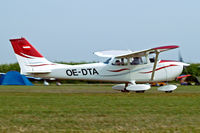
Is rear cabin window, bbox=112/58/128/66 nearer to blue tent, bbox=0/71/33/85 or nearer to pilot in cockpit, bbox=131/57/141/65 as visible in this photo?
pilot in cockpit, bbox=131/57/141/65

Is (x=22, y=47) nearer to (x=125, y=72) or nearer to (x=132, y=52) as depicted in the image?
(x=125, y=72)

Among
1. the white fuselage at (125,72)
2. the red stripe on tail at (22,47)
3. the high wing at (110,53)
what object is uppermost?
the red stripe on tail at (22,47)

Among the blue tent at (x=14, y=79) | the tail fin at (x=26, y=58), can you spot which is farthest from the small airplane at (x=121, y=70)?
the blue tent at (x=14, y=79)

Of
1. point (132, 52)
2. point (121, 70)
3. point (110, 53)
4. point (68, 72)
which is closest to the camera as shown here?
point (132, 52)

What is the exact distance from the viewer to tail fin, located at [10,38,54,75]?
57.9 feet

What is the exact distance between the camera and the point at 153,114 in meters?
7.43

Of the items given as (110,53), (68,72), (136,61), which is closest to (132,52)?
(136,61)

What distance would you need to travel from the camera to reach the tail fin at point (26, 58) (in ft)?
57.9

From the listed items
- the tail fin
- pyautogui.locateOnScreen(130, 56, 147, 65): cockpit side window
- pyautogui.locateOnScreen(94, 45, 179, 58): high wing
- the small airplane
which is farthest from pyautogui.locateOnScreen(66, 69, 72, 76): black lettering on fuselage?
pyautogui.locateOnScreen(130, 56, 147, 65): cockpit side window

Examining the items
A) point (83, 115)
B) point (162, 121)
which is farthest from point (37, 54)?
point (162, 121)

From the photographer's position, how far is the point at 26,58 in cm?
1775

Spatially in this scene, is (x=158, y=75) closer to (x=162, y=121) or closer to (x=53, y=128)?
(x=162, y=121)

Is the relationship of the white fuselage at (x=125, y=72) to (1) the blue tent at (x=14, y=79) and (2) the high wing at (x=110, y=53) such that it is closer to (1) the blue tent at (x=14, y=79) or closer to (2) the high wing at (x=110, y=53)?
(2) the high wing at (x=110, y=53)

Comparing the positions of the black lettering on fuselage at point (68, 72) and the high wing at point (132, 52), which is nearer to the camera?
the high wing at point (132, 52)
